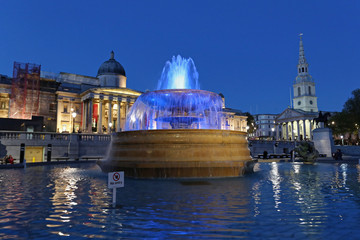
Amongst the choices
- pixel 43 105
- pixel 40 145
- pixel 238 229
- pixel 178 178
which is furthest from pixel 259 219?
pixel 43 105

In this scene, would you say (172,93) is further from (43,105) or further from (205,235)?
(43,105)

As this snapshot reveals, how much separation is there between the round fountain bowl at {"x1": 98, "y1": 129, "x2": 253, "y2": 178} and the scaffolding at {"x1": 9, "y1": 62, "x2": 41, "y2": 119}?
44.5m

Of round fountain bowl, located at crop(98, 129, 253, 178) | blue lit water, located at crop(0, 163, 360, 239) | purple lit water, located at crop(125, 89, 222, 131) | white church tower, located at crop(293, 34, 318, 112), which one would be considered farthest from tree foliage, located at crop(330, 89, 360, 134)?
blue lit water, located at crop(0, 163, 360, 239)

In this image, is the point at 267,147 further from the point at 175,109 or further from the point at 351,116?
the point at 175,109

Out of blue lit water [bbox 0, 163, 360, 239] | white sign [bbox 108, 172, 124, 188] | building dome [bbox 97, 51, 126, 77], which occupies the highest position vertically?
building dome [bbox 97, 51, 126, 77]

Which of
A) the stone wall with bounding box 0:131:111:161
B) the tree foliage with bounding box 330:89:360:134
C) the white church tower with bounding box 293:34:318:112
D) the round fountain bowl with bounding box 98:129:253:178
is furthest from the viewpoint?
the white church tower with bounding box 293:34:318:112

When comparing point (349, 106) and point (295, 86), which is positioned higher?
point (295, 86)

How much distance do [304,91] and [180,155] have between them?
11913 centimetres

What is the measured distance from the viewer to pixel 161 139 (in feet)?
33.7

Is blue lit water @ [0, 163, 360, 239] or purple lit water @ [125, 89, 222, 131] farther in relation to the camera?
purple lit water @ [125, 89, 222, 131]

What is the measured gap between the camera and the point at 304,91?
11425 centimetres

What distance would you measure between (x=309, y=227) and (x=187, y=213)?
6.75 feet

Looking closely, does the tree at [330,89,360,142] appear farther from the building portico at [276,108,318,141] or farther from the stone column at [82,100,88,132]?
the stone column at [82,100,88,132]

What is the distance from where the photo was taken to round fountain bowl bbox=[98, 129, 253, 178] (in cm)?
982
